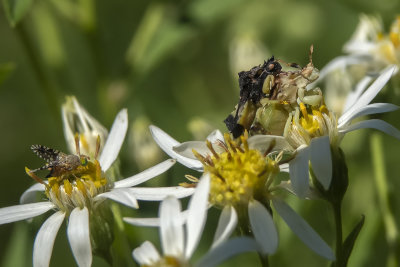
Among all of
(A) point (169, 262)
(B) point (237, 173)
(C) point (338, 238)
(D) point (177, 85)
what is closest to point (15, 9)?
(B) point (237, 173)

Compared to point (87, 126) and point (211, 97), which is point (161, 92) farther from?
point (87, 126)

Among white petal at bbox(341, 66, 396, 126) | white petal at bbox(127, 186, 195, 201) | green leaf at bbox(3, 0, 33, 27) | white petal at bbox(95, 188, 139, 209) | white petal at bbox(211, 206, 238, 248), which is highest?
green leaf at bbox(3, 0, 33, 27)

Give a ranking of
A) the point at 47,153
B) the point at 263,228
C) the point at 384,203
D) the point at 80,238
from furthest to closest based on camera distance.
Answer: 1. the point at 384,203
2. the point at 47,153
3. the point at 80,238
4. the point at 263,228

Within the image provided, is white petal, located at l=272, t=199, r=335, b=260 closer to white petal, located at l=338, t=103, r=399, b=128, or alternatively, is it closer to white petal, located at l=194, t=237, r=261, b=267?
white petal, located at l=194, t=237, r=261, b=267

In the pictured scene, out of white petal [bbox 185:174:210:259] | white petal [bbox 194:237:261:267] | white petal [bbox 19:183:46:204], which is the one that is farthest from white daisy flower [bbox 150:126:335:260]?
white petal [bbox 19:183:46:204]

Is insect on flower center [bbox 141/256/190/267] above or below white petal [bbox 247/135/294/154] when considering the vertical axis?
below

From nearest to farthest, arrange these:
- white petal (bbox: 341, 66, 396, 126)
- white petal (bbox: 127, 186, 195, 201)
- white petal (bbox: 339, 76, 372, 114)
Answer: white petal (bbox: 127, 186, 195, 201)
white petal (bbox: 341, 66, 396, 126)
white petal (bbox: 339, 76, 372, 114)

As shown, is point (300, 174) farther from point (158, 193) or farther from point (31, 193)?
point (31, 193)
